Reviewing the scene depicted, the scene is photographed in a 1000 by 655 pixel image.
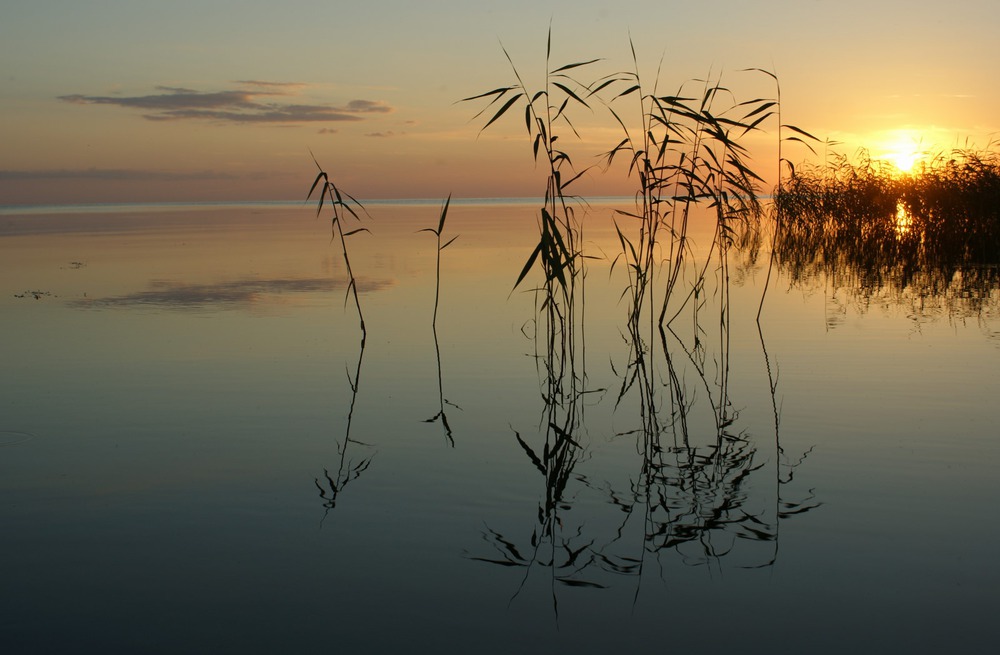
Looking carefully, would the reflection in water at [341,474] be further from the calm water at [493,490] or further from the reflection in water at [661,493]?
the reflection in water at [661,493]

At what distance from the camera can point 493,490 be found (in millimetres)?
3941

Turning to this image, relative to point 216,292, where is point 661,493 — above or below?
below

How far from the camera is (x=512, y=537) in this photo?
338 centimetres

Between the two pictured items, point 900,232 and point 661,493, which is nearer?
point 661,493

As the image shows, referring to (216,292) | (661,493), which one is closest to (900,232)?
(216,292)

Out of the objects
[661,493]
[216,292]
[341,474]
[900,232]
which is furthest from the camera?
[900,232]

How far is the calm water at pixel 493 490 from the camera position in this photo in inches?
107

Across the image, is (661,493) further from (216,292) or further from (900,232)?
(900,232)

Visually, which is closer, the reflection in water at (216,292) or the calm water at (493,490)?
the calm water at (493,490)

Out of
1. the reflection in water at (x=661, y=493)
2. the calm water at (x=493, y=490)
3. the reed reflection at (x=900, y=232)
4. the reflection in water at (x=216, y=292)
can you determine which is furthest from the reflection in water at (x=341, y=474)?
the reed reflection at (x=900, y=232)

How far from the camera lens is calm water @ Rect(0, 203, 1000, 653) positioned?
8.90 ft

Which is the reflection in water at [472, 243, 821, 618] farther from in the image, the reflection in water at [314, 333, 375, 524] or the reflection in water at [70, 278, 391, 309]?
the reflection in water at [70, 278, 391, 309]

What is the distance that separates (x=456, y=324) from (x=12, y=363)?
149 inches

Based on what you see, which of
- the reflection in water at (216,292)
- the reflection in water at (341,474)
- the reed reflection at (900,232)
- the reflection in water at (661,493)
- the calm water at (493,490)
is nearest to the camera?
the calm water at (493,490)
